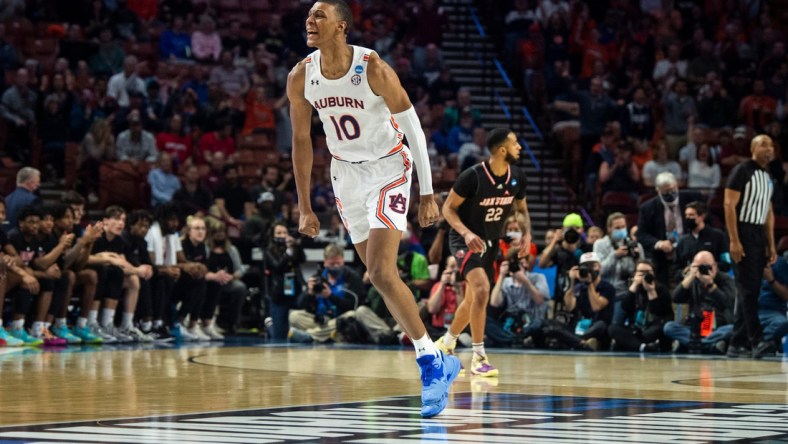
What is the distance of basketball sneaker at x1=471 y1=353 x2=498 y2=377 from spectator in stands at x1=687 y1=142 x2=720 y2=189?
9.23 m

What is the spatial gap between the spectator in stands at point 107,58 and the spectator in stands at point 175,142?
175 cm

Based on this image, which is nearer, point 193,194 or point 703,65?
point 193,194

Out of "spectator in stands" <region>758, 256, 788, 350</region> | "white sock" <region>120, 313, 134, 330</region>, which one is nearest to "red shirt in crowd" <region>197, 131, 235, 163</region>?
"white sock" <region>120, 313, 134, 330</region>

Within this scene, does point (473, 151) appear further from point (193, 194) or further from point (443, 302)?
point (443, 302)

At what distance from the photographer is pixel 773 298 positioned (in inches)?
536

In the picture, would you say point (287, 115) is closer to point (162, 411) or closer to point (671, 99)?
point (671, 99)

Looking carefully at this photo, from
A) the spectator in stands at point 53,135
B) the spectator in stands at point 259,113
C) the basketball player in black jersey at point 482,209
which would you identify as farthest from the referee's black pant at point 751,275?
the spectator in stands at point 53,135

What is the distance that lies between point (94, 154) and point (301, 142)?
11499mm

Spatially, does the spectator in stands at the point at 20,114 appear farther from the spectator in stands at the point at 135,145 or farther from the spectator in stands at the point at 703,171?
the spectator in stands at the point at 703,171

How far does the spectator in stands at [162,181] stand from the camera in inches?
712

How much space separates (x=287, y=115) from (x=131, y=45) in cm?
279

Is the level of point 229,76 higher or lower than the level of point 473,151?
higher

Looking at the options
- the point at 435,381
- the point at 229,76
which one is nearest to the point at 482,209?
the point at 435,381

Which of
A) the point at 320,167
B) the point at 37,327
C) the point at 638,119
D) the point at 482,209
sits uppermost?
the point at 638,119
